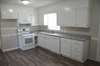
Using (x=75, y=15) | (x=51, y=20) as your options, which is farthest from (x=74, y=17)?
A: (x=51, y=20)

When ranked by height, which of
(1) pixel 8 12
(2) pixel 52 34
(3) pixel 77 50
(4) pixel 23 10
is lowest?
(3) pixel 77 50

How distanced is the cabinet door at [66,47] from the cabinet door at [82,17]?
2.63ft

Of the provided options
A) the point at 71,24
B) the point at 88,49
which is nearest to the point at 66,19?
the point at 71,24

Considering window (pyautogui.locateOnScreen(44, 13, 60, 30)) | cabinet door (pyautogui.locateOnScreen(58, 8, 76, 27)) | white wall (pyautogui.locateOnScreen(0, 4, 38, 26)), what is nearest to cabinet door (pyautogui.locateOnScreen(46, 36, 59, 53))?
cabinet door (pyautogui.locateOnScreen(58, 8, 76, 27))

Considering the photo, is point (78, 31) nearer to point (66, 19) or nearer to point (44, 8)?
point (66, 19)

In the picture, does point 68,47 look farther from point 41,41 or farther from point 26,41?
point 26,41

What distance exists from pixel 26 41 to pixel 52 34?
58.9 inches

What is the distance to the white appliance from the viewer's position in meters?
4.38

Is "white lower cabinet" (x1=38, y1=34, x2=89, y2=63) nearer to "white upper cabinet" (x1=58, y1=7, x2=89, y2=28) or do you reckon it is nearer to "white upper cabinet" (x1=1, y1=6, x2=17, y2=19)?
"white upper cabinet" (x1=58, y1=7, x2=89, y2=28)

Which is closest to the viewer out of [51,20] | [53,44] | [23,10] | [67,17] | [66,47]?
[66,47]

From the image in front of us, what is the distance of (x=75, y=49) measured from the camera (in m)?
3.13

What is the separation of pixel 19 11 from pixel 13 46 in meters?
2.00

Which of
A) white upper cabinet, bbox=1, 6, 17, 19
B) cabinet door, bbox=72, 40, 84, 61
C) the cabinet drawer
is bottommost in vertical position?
the cabinet drawer

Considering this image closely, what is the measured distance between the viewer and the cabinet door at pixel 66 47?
332cm
